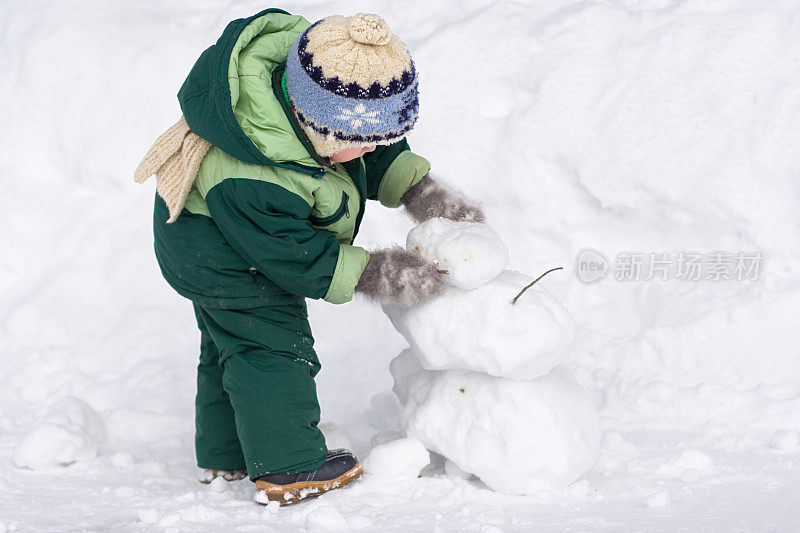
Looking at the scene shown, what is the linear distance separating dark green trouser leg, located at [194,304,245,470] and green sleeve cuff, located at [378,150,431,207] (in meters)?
0.58

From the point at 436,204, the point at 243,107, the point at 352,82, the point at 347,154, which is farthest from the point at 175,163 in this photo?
the point at 436,204

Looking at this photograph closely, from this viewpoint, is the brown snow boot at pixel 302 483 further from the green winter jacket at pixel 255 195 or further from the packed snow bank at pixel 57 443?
the packed snow bank at pixel 57 443

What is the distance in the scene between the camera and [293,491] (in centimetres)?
224

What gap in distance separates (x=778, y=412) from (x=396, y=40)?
1.37 m

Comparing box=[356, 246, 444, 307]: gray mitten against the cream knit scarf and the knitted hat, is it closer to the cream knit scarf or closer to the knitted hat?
the knitted hat

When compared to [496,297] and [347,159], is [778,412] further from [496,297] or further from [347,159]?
[347,159]

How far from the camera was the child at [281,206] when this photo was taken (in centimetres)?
204

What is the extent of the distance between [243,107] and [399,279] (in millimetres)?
506

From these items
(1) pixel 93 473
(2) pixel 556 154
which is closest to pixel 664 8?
(2) pixel 556 154

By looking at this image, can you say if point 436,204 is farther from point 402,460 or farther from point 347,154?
point 402,460

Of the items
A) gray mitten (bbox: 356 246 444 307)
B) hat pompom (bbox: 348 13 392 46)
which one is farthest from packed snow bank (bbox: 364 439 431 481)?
hat pompom (bbox: 348 13 392 46)

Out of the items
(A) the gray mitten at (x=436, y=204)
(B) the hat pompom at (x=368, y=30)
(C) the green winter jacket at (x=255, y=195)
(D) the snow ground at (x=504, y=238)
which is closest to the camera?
(B) the hat pompom at (x=368, y=30)

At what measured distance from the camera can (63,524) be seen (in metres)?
2.14

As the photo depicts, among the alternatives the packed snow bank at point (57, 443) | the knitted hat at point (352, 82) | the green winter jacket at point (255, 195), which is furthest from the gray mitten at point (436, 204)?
the packed snow bank at point (57, 443)
